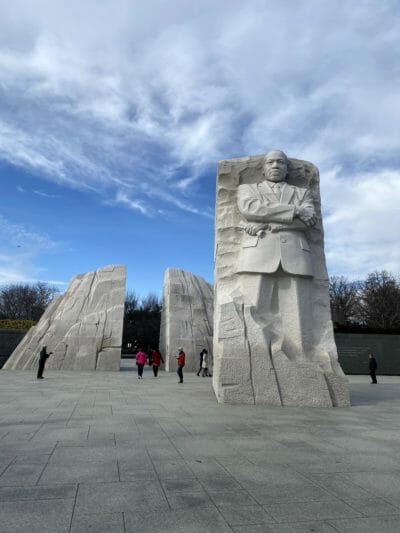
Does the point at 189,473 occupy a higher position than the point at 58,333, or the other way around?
the point at 58,333

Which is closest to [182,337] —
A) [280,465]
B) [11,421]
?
[11,421]

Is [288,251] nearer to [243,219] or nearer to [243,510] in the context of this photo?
[243,219]

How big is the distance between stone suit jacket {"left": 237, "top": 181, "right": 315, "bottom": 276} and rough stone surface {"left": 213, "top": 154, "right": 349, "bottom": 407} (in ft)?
0.07

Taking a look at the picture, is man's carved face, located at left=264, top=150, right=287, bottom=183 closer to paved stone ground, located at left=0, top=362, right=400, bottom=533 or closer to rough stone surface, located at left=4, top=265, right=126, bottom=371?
paved stone ground, located at left=0, top=362, right=400, bottom=533

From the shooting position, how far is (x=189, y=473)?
11.2 feet

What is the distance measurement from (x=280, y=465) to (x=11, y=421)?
12.9ft

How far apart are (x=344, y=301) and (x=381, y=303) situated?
7571 mm

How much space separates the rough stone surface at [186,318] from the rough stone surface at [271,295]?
33.1ft

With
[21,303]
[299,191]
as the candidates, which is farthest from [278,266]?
[21,303]

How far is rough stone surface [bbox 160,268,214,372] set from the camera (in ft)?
60.3

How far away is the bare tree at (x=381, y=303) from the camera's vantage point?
113 feet

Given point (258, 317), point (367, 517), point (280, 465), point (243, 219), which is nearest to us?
point (367, 517)

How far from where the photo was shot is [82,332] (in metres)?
17.2

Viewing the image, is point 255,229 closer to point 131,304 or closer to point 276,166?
point 276,166
